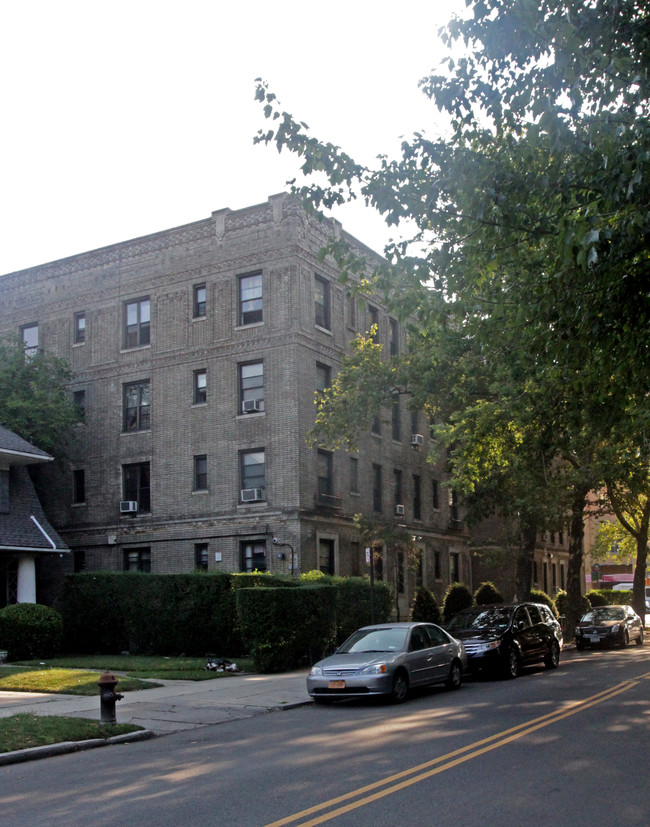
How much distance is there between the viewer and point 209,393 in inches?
1298

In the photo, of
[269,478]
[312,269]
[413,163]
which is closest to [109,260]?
[312,269]

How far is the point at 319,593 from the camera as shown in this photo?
23500 millimetres

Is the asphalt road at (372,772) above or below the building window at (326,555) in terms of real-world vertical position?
below

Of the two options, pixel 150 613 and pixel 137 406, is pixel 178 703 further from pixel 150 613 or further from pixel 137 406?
pixel 137 406

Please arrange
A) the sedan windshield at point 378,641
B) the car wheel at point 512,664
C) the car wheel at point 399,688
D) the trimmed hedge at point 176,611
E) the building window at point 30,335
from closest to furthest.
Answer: the car wheel at point 399,688 < the sedan windshield at point 378,641 < the car wheel at point 512,664 < the trimmed hedge at point 176,611 < the building window at point 30,335

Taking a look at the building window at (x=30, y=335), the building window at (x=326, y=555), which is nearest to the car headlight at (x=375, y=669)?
the building window at (x=326, y=555)

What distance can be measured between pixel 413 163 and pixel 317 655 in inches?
560

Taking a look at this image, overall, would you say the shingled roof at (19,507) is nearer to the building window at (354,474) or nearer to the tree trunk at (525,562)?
the building window at (354,474)

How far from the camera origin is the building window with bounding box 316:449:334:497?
107 feet

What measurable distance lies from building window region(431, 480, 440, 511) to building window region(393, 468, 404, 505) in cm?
341

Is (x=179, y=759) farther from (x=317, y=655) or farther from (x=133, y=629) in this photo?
(x=133, y=629)

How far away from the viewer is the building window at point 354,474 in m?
35.0

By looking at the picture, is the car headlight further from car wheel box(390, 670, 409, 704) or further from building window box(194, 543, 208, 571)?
building window box(194, 543, 208, 571)

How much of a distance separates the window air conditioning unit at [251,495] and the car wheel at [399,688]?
15.9 meters
